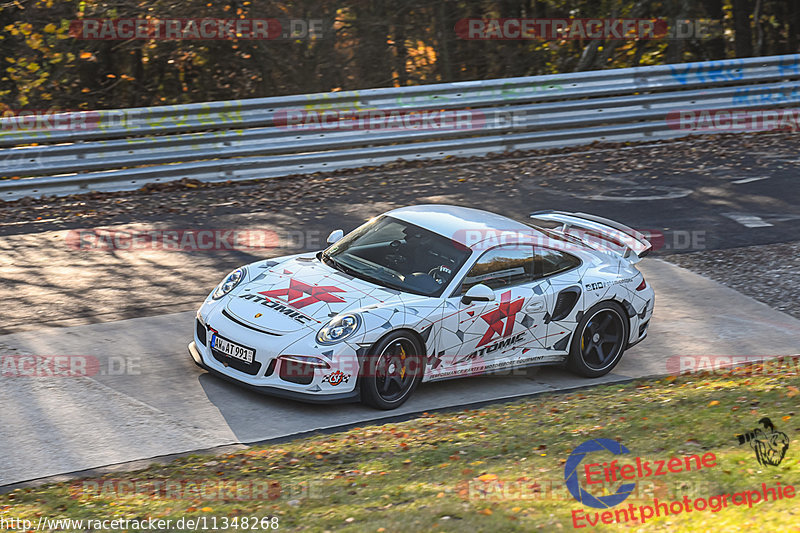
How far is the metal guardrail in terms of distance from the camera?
12.9 meters

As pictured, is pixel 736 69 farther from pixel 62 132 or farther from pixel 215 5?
pixel 62 132

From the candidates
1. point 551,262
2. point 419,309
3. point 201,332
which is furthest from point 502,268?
point 201,332

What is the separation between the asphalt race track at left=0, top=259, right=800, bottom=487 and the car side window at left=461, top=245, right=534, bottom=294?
3.10ft

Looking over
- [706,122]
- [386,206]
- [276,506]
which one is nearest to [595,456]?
[276,506]

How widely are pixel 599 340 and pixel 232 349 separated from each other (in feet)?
10.8

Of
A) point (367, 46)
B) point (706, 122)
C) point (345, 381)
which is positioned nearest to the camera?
point (345, 381)

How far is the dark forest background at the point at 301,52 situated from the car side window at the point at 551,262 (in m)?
10.6

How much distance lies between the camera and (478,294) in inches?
297

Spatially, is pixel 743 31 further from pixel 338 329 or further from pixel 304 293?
pixel 338 329

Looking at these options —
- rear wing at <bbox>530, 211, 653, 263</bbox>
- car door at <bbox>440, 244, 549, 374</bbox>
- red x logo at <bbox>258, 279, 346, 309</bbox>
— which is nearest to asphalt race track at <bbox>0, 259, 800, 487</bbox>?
car door at <bbox>440, 244, 549, 374</bbox>

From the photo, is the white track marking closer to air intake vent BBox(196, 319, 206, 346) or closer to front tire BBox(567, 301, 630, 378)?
front tire BBox(567, 301, 630, 378)

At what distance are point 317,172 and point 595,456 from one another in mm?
8944

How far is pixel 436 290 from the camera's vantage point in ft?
25.1

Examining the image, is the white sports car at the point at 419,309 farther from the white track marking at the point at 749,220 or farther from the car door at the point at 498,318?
the white track marking at the point at 749,220
